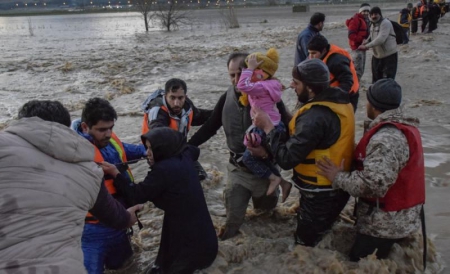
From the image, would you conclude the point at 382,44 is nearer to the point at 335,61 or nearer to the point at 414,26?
the point at 335,61

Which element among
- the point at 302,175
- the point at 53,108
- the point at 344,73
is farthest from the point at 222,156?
the point at 53,108

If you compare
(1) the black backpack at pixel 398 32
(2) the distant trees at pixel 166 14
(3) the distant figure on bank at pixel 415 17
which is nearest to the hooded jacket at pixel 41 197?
(1) the black backpack at pixel 398 32

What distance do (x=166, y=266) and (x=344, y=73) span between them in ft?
11.7

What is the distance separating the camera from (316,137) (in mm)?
3346

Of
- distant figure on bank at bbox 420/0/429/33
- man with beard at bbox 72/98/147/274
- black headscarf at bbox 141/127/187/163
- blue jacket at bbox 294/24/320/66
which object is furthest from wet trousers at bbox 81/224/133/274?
distant figure on bank at bbox 420/0/429/33

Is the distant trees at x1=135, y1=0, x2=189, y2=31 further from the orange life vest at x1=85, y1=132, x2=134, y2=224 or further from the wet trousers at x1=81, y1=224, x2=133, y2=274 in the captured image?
the wet trousers at x1=81, y1=224, x2=133, y2=274

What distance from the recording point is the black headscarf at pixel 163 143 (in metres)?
3.19

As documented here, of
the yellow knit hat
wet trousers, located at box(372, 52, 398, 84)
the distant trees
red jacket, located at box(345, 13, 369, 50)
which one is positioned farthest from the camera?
the distant trees

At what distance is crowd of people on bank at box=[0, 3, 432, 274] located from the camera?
2.25 m

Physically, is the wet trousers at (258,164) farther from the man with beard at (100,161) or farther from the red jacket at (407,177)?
the man with beard at (100,161)

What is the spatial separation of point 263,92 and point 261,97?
0.05 metres

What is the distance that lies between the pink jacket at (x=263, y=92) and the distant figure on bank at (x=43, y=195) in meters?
1.65

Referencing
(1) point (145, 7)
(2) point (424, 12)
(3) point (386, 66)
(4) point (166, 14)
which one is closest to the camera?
(3) point (386, 66)

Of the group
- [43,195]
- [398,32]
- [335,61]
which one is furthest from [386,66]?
[43,195]
